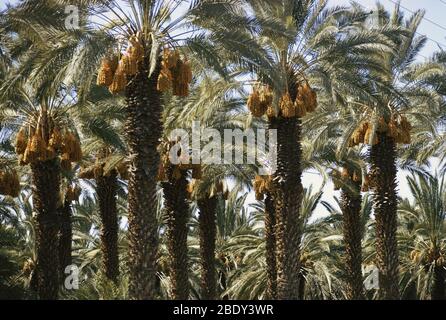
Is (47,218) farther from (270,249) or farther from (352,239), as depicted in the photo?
(352,239)

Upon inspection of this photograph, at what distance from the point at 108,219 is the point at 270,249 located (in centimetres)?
532

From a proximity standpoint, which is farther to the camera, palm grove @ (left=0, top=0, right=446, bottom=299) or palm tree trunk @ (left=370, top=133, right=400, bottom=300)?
palm tree trunk @ (left=370, top=133, right=400, bottom=300)

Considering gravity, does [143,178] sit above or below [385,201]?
below

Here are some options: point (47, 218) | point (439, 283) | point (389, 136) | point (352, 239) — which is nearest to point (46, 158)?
point (47, 218)

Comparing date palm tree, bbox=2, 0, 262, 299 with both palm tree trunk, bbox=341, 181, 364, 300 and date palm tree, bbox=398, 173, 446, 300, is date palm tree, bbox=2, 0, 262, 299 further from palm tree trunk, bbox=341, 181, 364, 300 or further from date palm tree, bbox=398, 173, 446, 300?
date palm tree, bbox=398, 173, 446, 300

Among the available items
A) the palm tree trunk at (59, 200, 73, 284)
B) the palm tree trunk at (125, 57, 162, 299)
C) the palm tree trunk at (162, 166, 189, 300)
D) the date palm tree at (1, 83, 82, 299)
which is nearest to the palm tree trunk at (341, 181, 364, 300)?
the palm tree trunk at (162, 166, 189, 300)

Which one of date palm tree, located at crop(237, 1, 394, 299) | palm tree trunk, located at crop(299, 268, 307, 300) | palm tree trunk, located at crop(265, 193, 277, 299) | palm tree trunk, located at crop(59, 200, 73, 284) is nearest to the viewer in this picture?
date palm tree, located at crop(237, 1, 394, 299)

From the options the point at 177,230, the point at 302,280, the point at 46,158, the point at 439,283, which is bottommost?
the point at 439,283

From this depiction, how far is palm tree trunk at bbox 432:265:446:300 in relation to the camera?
2823cm

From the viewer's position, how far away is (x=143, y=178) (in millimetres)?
15539

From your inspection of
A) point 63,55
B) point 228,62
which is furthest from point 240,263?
point 63,55

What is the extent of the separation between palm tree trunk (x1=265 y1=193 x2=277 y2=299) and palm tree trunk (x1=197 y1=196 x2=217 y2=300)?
215 cm

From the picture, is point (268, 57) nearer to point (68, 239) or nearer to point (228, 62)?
point (228, 62)

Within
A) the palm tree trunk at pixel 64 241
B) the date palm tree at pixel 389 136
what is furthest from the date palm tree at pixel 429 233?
the palm tree trunk at pixel 64 241
